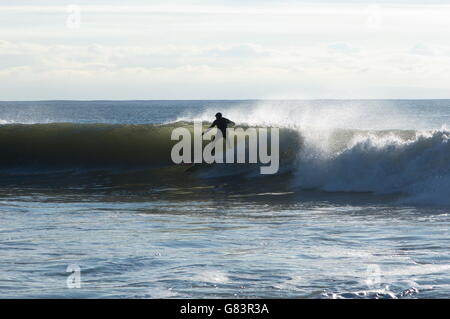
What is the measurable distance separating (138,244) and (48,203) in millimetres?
6413

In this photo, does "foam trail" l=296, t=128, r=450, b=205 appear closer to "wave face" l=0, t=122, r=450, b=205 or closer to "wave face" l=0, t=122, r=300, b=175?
"wave face" l=0, t=122, r=450, b=205

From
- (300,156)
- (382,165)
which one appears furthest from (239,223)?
(300,156)

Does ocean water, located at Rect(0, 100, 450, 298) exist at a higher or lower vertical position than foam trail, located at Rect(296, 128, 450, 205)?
lower

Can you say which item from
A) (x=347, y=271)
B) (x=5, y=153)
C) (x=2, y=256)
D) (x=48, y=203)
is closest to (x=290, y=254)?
(x=347, y=271)

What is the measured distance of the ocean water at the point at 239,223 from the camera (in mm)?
8719

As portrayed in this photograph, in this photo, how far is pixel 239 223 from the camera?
44.8 feet

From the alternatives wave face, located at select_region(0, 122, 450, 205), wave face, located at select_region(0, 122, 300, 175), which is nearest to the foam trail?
wave face, located at select_region(0, 122, 450, 205)

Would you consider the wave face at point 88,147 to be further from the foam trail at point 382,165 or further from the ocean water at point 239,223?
the foam trail at point 382,165

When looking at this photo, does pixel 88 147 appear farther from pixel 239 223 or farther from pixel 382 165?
pixel 239 223

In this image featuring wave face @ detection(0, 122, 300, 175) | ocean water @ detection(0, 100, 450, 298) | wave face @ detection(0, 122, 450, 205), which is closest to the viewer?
ocean water @ detection(0, 100, 450, 298)

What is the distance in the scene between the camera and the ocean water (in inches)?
343

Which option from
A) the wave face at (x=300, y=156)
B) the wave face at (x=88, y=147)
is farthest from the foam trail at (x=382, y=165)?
the wave face at (x=88, y=147)

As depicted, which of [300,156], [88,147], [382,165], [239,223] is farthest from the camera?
[88,147]
